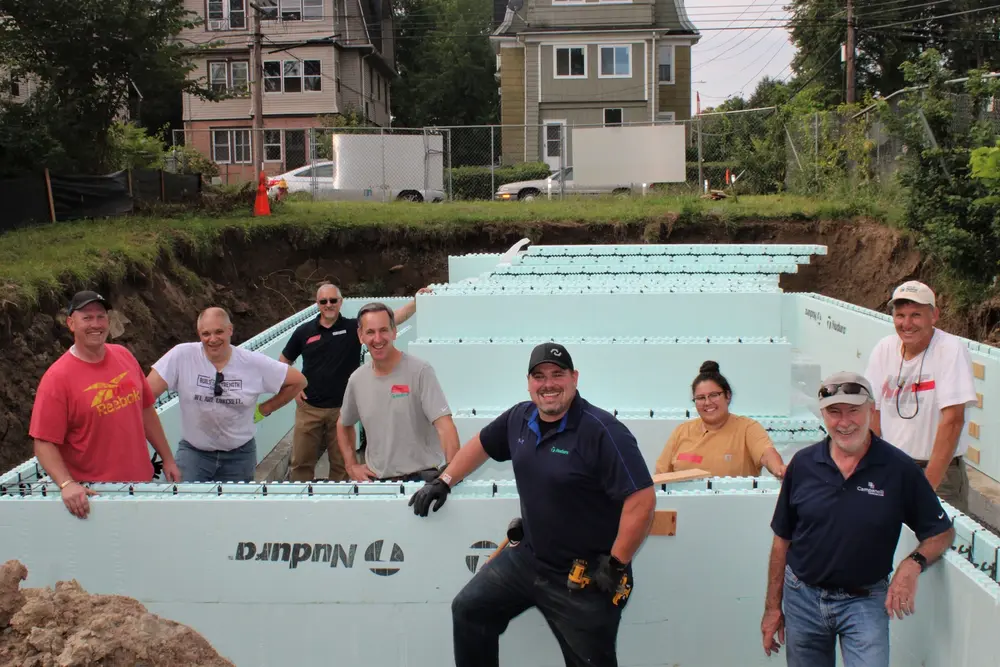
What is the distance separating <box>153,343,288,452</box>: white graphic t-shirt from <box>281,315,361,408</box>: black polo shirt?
1.55 m

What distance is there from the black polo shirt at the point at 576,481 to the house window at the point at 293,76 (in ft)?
116

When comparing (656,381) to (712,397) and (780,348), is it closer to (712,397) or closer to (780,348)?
(780,348)

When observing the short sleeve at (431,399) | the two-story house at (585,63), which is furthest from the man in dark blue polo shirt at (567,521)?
the two-story house at (585,63)

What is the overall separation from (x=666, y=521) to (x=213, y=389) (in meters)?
2.71

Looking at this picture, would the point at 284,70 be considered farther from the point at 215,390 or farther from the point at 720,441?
the point at 720,441

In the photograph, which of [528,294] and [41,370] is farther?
[41,370]

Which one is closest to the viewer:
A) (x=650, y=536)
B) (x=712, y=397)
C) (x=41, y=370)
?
(x=650, y=536)

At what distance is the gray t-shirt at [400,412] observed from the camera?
462 centimetres

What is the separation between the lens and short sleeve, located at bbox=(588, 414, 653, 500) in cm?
323

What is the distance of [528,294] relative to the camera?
7953 mm

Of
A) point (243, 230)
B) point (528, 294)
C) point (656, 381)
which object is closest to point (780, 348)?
point (656, 381)

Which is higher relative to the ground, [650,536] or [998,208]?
[998,208]

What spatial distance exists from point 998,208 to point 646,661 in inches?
356

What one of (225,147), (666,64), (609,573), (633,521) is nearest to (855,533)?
(633,521)
